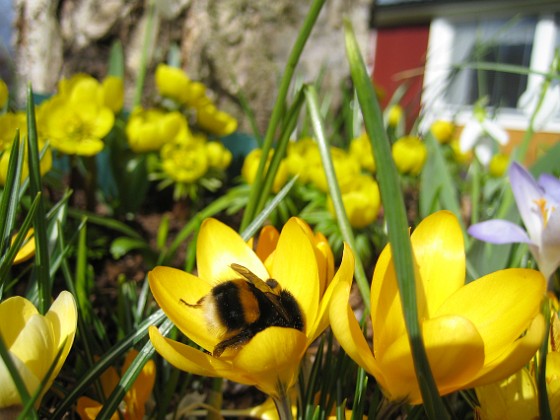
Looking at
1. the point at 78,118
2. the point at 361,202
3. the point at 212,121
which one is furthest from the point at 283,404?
the point at 212,121

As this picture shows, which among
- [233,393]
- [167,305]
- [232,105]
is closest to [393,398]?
[167,305]

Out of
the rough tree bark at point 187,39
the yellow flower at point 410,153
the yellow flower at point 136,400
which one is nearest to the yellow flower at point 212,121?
the rough tree bark at point 187,39

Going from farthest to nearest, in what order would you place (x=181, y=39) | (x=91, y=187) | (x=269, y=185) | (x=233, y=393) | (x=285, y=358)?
(x=181, y=39), (x=91, y=187), (x=233, y=393), (x=269, y=185), (x=285, y=358)

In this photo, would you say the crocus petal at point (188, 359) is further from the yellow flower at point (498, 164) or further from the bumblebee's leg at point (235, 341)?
the yellow flower at point (498, 164)

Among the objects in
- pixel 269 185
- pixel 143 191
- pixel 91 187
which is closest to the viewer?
pixel 269 185

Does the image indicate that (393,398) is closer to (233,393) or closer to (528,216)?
(528,216)

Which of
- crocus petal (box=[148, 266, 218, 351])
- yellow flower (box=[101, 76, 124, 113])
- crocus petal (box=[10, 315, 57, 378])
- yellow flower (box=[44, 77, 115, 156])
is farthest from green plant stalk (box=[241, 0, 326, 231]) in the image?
yellow flower (box=[101, 76, 124, 113])
